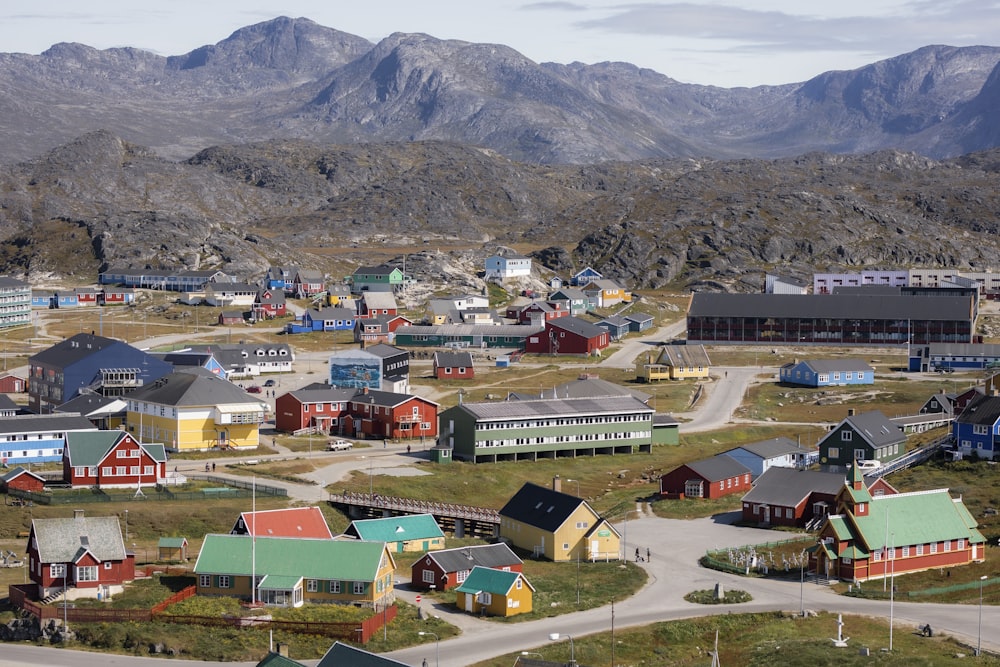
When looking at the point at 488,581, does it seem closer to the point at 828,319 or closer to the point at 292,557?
the point at 292,557

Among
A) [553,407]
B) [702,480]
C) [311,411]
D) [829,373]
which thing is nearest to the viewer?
[702,480]

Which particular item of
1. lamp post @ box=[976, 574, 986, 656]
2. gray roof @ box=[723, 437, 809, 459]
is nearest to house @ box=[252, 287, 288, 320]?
gray roof @ box=[723, 437, 809, 459]

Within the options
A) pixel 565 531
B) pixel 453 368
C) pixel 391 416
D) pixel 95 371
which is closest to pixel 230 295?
pixel 453 368

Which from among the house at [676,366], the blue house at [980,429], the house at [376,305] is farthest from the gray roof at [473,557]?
the house at [376,305]

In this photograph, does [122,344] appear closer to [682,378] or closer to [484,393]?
[484,393]

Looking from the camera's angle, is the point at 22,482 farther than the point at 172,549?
Yes

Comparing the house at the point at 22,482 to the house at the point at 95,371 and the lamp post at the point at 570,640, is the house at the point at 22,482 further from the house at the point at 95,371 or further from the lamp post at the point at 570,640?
the lamp post at the point at 570,640
